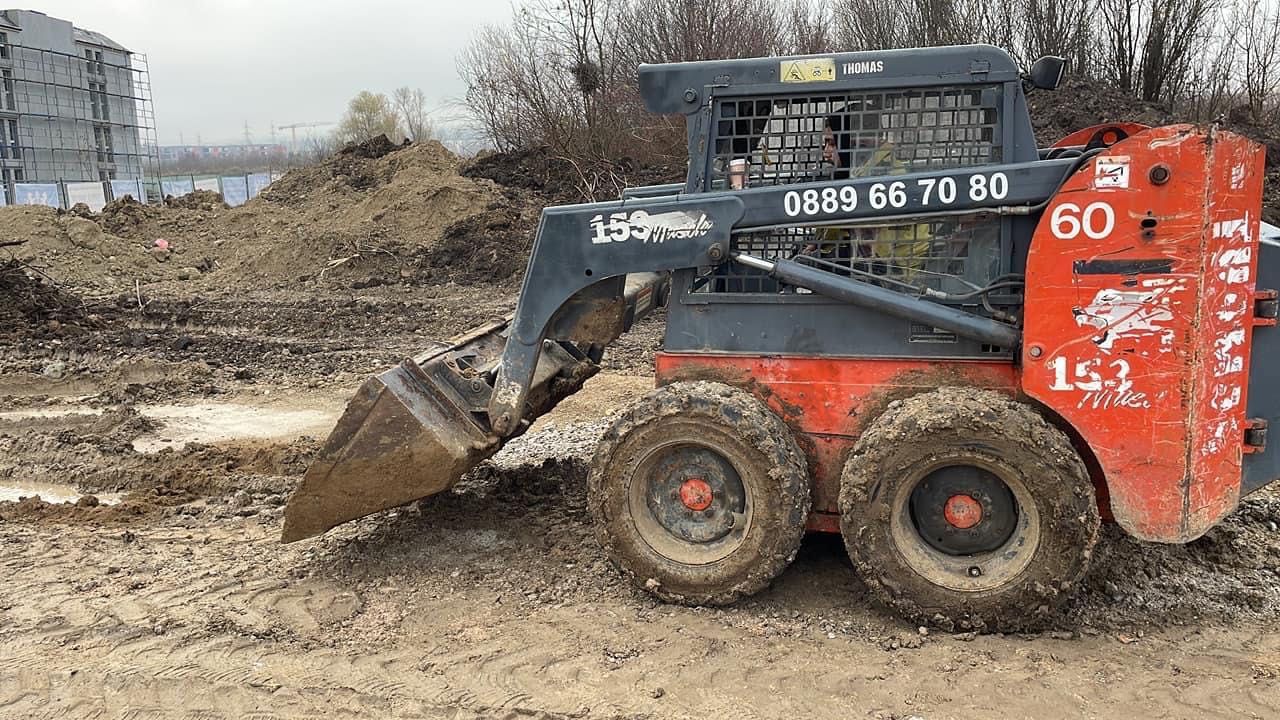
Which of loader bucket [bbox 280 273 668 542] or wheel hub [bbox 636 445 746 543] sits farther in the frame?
loader bucket [bbox 280 273 668 542]

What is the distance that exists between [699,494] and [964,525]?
3.77ft

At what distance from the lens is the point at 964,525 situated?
4430 millimetres

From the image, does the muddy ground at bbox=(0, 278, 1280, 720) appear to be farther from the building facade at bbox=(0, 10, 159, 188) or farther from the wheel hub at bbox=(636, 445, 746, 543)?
the building facade at bbox=(0, 10, 159, 188)

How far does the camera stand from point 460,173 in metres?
22.9

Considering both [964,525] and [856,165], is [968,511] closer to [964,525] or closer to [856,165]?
[964,525]

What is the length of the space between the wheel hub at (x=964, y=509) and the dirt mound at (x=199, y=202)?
2305cm

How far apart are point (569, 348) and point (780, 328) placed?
4.43 feet

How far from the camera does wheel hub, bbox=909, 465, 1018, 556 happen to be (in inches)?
173

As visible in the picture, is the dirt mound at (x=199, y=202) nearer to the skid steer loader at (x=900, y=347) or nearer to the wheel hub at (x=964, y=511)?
the skid steer loader at (x=900, y=347)

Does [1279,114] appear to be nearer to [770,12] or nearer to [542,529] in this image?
[770,12]

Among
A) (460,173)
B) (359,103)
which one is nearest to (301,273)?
(460,173)

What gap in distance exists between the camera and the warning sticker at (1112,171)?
4086 millimetres

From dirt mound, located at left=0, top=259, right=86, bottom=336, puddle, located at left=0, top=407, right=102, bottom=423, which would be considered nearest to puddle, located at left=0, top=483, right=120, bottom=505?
puddle, located at left=0, top=407, right=102, bottom=423

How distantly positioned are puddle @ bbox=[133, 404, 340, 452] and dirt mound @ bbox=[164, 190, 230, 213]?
657 inches
